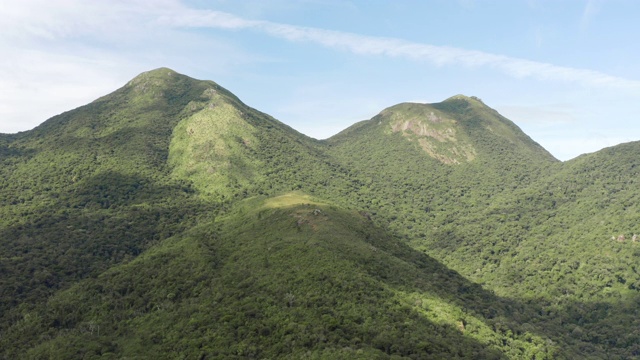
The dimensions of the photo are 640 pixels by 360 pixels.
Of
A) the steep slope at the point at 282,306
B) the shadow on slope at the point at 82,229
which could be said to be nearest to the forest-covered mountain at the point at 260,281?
the steep slope at the point at 282,306

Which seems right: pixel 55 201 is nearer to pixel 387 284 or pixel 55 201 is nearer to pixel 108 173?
pixel 108 173

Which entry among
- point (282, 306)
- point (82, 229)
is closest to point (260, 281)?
point (282, 306)

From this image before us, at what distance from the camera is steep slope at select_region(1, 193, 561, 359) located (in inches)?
3297

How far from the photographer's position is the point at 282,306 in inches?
3647

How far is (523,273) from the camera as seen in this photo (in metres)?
182

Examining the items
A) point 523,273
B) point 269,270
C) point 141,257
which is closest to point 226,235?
point 141,257

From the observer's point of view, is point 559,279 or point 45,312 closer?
point 45,312

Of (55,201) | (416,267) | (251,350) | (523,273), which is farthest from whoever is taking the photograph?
(523,273)

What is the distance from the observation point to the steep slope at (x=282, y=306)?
8375 centimetres

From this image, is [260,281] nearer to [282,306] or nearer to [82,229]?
[282,306]

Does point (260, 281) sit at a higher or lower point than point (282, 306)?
higher

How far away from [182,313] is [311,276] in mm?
28662

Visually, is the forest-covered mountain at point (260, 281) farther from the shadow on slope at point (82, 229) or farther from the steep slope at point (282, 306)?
the shadow on slope at point (82, 229)

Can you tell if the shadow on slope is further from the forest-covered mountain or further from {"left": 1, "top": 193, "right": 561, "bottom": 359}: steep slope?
{"left": 1, "top": 193, "right": 561, "bottom": 359}: steep slope
